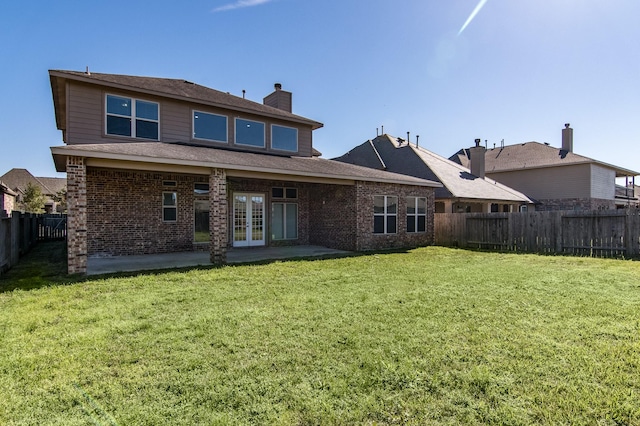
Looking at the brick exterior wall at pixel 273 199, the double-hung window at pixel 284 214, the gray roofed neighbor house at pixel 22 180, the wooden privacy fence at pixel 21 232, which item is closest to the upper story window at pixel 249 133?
the brick exterior wall at pixel 273 199

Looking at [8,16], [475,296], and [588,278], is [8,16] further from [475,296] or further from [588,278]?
[588,278]

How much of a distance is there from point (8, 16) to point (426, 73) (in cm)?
1252

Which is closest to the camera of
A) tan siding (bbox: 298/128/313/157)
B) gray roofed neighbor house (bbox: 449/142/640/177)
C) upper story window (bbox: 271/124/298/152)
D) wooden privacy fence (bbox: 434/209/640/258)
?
wooden privacy fence (bbox: 434/209/640/258)

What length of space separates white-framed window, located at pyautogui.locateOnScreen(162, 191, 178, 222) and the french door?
213 cm

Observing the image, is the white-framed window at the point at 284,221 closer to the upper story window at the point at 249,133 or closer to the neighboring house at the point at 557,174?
the upper story window at the point at 249,133

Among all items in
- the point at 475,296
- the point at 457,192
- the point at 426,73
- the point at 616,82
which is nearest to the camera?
the point at 475,296

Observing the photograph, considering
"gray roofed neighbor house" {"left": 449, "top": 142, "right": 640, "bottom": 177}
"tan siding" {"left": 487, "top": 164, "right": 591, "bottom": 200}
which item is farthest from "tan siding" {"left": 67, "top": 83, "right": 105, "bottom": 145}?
"tan siding" {"left": 487, "top": 164, "right": 591, "bottom": 200}

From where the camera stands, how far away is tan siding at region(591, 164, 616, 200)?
23.9 meters

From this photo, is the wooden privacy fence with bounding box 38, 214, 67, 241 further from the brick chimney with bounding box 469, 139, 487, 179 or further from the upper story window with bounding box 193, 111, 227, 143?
the brick chimney with bounding box 469, 139, 487, 179

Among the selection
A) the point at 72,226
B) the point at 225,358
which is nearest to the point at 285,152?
the point at 72,226

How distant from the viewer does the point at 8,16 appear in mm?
8719

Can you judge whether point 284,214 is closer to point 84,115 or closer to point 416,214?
point 416,214

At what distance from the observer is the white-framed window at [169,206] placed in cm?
1171

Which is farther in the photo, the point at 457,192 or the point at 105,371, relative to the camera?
the point at 457,192
